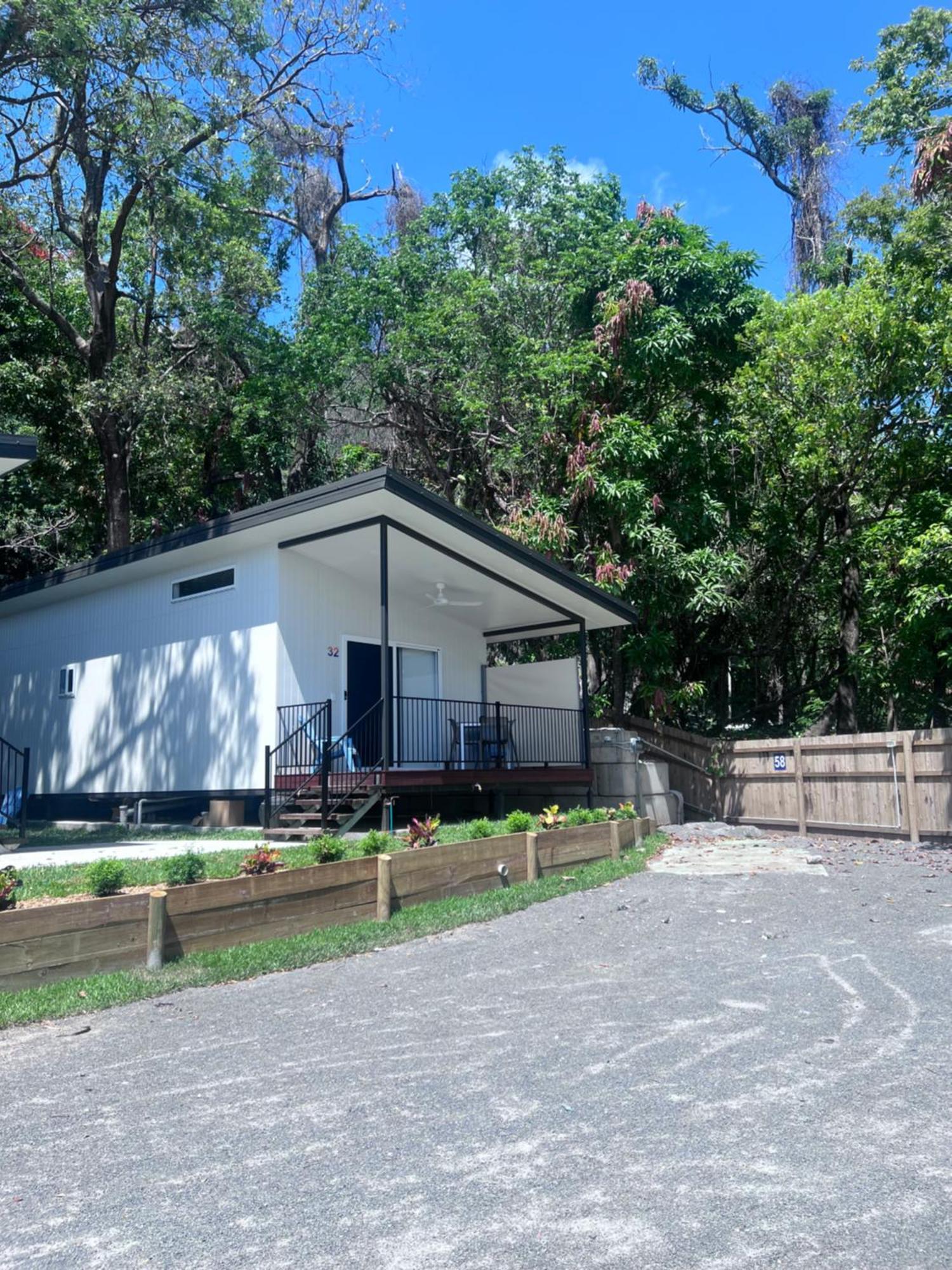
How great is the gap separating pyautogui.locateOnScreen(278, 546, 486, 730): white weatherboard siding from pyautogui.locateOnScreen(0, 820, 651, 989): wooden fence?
5.08m

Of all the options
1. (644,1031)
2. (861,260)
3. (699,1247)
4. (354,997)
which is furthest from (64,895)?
(861,260)

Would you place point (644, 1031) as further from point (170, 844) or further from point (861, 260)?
point (861, 260)

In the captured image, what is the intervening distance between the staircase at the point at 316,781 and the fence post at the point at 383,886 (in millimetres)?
3730

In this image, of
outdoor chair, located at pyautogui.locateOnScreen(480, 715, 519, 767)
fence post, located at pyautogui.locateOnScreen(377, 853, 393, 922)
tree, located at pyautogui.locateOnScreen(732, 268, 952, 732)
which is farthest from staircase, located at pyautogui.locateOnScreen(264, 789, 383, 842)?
tree, located at pyautogui.locateOnScreen(732, 268, 952, 732)

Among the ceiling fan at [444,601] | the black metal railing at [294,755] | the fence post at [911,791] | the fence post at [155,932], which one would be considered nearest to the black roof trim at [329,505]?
the ceiling fan at [444,601]

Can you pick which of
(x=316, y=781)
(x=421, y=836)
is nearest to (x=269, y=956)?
(x=421, y=836)

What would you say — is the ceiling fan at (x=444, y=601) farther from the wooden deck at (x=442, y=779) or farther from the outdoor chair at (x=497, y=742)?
the wooden deck at (x=442, y=779)

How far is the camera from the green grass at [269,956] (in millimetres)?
5621

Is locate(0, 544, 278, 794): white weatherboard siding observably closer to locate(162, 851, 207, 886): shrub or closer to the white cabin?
the white cabin

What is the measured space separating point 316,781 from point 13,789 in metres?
5.75

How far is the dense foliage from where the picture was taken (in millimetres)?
16734

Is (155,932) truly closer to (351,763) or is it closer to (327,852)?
(327,852)

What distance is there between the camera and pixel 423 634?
1617 centimetres

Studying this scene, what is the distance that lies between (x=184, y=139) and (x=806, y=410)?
11.8 meters
